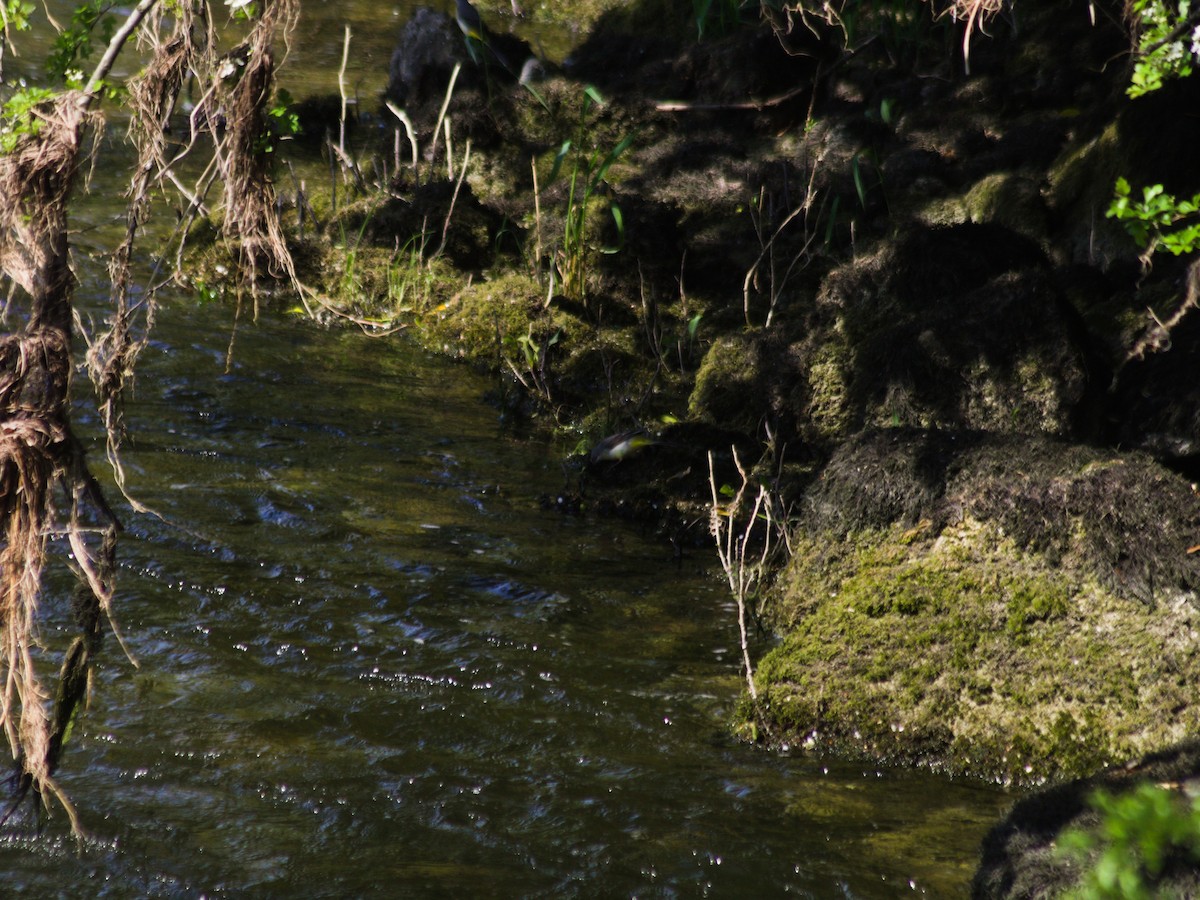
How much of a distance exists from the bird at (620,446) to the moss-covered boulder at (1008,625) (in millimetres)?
2063

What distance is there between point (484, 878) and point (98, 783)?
128 cm

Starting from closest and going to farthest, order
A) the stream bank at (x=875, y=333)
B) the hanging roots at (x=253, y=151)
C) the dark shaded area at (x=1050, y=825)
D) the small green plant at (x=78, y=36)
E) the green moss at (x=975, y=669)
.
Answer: the dark shaded area at (x=1050, y=825), the hanging roots at (x=253, y=151), the small green plant at (x=78, y=36), the green moss at (x=975, y=669), the stream bank at (x=875, y=333)

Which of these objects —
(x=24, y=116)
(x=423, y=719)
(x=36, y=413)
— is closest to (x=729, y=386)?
(x=423, y=719)

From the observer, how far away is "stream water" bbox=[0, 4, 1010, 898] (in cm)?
338

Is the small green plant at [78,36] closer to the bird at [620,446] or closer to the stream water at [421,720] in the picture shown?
A: the stream water at [421,720]

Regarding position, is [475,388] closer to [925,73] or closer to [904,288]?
[904,288]

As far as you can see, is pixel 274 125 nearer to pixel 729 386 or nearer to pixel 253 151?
pixel 253 151

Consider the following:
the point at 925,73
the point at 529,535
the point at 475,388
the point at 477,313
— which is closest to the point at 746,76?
the point at 925,73

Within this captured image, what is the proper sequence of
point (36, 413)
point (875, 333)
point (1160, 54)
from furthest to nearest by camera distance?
1. point (875, 333)
2. point (1160, 54)
3. point (36, 413)

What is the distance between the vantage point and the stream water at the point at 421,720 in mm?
3383

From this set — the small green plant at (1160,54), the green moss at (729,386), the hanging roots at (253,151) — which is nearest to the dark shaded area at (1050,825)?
the hanging roots at (253,151)

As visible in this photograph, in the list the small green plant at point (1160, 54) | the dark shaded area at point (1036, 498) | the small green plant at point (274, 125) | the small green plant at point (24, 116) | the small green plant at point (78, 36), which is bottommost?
the dark shaded area at point (1036, 498)

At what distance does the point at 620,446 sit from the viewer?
6.69 meters

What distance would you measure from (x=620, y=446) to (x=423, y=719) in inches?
109
